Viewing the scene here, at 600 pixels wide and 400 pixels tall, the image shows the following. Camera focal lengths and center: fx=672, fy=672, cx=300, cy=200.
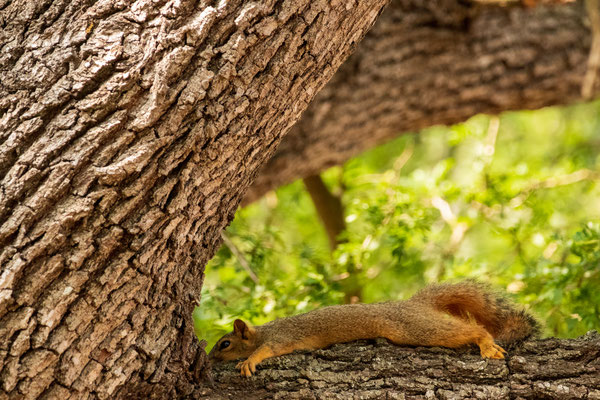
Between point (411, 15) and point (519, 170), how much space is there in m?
1.30

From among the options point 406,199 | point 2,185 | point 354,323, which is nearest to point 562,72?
point 406,199

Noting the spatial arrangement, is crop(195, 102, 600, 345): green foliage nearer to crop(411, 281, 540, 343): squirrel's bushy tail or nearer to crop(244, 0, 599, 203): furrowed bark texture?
crop(411, 281, 540, 343): squirrel's bushy tail

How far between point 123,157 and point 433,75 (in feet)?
9.37

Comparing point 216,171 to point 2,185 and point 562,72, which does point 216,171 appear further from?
point 562,72

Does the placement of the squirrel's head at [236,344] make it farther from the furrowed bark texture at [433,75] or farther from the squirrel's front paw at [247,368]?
the furrowed bark texture at [433,75]

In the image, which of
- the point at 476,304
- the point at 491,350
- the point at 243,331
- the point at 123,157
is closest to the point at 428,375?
the point at 491,350

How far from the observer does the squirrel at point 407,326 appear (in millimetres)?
2516

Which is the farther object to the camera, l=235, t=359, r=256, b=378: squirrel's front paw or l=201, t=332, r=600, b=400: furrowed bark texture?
l=235, t=359, r=256, b=378: squirrel's front paw

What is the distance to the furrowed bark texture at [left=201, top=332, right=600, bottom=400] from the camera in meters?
2.19

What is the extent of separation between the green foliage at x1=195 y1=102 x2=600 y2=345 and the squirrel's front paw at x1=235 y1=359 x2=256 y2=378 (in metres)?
0.62

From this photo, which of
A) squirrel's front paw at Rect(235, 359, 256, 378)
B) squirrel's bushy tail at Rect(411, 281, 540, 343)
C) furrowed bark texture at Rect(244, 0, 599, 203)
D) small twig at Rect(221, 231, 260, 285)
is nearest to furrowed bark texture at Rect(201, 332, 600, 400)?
squirrel's front paw at Rect(235, 359, 256, 378)

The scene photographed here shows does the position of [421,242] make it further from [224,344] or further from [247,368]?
[247,368]

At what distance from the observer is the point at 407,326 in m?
2.60

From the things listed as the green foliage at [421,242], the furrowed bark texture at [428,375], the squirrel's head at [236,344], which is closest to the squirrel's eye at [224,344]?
the squirrel's head at [236,344]
